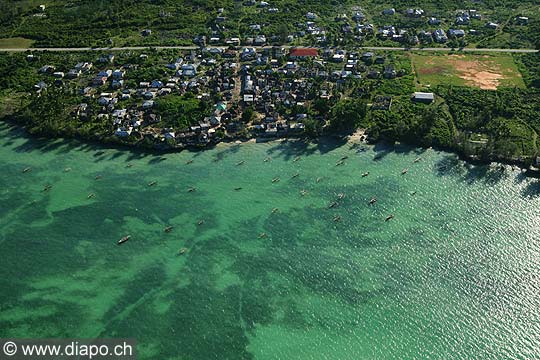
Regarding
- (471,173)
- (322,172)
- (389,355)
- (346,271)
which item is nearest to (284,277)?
(346,271)

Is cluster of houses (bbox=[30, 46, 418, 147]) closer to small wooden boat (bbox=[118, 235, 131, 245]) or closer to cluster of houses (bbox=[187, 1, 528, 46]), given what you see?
cluster of houses (bbox=[187, 1, 528, 46])

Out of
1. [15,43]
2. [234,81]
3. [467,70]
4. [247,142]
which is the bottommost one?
A: [247,142]

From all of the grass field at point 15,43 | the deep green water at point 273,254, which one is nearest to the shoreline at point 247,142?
the deep green water at point 273,254

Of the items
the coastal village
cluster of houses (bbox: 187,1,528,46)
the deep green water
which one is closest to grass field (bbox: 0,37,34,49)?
the coastal village

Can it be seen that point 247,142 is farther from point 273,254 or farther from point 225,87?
point 273,254

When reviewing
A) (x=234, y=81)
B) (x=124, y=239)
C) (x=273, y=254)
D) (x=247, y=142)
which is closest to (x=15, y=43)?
(x=234, y=81)

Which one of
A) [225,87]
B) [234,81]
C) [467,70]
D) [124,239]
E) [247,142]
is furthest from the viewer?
[467,70]
